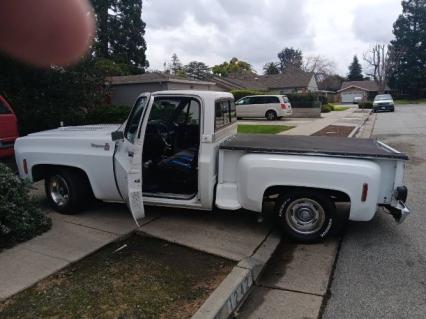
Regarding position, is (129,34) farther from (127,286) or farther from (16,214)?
(127,286)

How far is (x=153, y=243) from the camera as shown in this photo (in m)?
4.80

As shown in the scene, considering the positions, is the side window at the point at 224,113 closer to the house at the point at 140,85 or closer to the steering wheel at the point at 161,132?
the steering wheel at the point at 161,132

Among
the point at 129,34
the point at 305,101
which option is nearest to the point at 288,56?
the point at 129,34

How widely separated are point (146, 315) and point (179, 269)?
867 mm

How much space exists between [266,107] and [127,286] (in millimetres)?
23833

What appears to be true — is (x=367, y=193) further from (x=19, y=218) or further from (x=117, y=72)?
(x=117, y=72)

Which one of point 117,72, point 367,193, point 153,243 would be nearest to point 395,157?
point 367,193

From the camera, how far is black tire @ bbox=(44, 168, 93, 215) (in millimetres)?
5723

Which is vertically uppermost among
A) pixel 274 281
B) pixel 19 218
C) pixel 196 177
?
pixel 196 177

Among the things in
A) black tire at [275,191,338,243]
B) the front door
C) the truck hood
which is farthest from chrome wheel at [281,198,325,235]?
the truck hood

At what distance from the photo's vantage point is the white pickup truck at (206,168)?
15.3ft

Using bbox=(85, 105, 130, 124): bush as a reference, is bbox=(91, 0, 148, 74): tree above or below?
above

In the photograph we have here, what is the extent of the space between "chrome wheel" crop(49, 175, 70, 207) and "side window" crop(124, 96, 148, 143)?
128cm

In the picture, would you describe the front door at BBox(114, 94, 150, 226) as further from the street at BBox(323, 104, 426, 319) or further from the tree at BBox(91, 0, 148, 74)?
the tree at BBox(91, 0, 148, 74)
